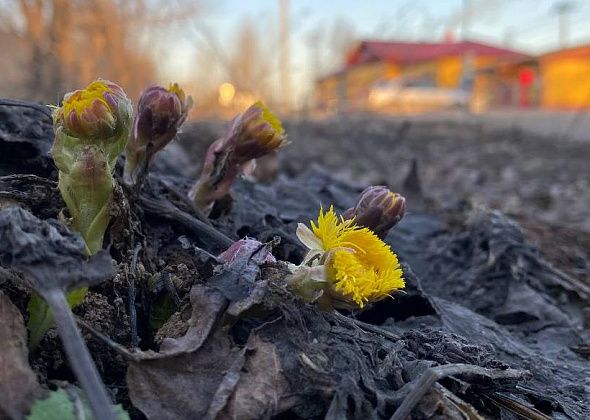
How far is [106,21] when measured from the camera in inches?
456

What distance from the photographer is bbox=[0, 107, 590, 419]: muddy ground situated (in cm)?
107

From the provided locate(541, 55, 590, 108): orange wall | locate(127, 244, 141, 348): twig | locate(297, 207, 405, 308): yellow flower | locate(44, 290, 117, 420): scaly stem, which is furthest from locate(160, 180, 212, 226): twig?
locate(541, 55, 590, 108): orange wall

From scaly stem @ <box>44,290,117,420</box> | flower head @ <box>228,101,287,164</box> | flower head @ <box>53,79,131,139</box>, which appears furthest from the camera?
flower head @ <box>228,101,287,164</box>

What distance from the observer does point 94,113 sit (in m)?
1.20

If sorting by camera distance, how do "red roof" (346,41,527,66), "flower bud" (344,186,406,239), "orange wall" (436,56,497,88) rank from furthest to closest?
"orange wall" (436,56,497,88) < "red roof" (346,41,527,66) < "flower bud" (344,186,406,239)

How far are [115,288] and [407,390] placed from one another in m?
0.61

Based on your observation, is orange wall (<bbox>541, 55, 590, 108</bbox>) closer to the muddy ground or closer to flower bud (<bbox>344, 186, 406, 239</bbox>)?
the muddy ground

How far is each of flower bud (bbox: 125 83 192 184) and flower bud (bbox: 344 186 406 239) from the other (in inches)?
19.8

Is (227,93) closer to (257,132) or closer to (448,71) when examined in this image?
(257,132)

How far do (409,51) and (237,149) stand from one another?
95.7 ft

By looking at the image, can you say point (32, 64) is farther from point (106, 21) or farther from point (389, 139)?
point (389, 139)

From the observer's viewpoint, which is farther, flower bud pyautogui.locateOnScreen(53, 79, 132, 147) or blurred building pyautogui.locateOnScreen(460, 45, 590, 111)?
blurred building pyautogui.locateOnScreen(460, 45, 590, 111)

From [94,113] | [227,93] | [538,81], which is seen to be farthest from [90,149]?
[538,81]

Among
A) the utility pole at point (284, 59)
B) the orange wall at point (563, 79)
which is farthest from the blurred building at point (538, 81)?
the utility pole at point (284, 59)
